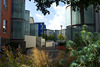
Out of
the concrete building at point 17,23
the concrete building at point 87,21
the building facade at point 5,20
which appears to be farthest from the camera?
the concrete building at point 17,23

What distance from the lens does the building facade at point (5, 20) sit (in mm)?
17884

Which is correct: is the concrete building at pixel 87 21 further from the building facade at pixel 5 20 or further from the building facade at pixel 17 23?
the building facade at pixel 5 20

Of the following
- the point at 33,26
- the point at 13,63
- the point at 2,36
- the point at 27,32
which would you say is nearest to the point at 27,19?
the point at 27,32

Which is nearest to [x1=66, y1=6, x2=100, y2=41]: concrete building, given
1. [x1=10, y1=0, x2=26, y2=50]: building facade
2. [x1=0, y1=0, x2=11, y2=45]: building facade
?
[x1=10, y1=0, x2=26, y2=50]: building facade

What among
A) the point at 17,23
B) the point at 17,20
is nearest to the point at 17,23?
the point at 17,23

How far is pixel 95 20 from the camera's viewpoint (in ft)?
54.4

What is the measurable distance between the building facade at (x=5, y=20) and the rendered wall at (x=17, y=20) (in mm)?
814

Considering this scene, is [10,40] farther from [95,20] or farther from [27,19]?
[27,19]

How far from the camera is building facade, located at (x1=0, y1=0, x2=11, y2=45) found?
58.7ft

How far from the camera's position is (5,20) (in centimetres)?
1939

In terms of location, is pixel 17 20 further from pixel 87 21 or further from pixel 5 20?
pixel 87 21

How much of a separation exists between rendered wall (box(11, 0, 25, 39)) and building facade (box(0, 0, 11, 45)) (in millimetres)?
814

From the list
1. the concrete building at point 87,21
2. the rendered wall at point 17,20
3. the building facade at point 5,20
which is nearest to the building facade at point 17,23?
the rendered wall at point 17,20

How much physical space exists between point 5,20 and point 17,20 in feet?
8.18
